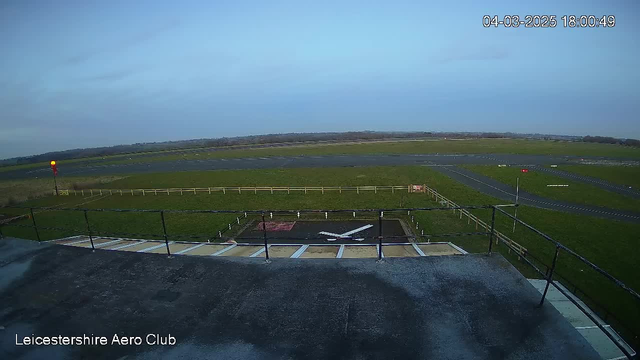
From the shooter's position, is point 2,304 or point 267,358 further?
point 2,304

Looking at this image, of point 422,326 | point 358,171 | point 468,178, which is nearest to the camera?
point 422,326

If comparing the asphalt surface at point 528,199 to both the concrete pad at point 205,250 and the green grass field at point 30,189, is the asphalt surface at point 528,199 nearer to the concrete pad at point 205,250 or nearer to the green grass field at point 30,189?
the concrete pad at point 205,250

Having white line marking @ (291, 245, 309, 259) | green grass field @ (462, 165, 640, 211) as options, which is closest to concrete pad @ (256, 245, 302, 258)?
white line marking @ (291, 245, 309, 259)

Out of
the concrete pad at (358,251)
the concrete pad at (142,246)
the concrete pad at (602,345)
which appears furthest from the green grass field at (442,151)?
the concrete pad at (602,345)

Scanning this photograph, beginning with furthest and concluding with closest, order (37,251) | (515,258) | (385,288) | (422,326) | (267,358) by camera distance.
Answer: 1. (515,258)
2. (37,251)
3. (385,288)
4. (422,326)
5. (267,358)

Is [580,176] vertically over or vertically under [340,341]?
under

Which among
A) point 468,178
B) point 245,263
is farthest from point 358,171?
point 245,263

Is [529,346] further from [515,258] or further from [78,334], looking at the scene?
[515,258]
